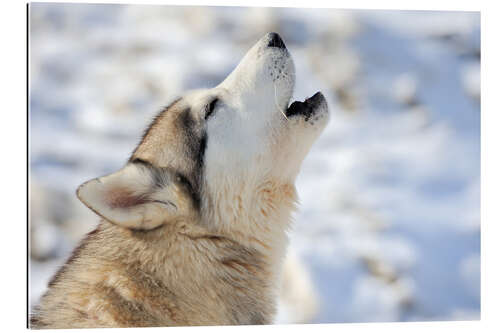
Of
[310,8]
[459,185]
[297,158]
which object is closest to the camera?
[297,158]

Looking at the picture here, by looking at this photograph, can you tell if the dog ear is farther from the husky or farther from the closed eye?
the closed eye

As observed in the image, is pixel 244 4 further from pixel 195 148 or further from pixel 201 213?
pixel 201 213

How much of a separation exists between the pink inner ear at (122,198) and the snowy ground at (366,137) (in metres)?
1.29

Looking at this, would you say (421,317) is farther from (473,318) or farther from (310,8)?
(310,8)

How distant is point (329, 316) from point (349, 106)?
4.42 feet

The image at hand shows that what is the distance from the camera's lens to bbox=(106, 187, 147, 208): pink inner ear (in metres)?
2.88

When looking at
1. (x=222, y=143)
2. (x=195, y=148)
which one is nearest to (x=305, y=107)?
(x=222, y=143)

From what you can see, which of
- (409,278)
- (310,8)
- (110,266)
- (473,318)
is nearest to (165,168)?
(110,266)

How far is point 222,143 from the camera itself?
324 centimetres

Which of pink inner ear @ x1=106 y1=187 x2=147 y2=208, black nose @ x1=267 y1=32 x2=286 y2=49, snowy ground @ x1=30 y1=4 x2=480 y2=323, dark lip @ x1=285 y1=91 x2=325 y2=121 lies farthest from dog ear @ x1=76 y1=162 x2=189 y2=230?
snowy ground @ x1=30 y1=4 x2=480 y2=323

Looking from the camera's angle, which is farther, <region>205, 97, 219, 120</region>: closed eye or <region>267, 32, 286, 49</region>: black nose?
<region>267, 32, 286, 49</region>: black nose

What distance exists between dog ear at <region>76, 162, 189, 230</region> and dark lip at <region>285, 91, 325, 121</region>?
0.71 metres

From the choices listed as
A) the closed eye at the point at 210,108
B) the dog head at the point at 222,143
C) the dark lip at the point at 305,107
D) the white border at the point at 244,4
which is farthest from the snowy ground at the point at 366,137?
the closed eye at the point at 210,108

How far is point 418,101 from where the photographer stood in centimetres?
461
